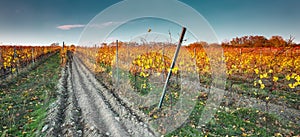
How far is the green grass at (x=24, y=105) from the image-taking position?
4910mm

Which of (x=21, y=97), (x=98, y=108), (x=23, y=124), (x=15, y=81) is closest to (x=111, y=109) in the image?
(x=98, y=108)

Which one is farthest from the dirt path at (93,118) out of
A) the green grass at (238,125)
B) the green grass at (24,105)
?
the green grass at (238,125)

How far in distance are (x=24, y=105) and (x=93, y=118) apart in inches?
106

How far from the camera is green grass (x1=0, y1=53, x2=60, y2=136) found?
16.1 feet

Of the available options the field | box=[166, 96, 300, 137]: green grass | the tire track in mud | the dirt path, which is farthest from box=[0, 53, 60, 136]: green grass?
box=[166, 96, 300, 137]: green grass

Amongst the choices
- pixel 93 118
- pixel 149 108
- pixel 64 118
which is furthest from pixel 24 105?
pixel 149 108

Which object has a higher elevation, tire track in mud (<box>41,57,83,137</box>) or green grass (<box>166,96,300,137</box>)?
green grass (<box>166,96,300,137</box>)

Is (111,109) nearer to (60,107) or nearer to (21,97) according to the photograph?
(60,107)

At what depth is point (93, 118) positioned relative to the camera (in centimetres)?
540

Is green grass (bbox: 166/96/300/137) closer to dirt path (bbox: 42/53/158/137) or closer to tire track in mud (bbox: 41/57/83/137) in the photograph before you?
dirt path (bbox: 42/53/158/137)

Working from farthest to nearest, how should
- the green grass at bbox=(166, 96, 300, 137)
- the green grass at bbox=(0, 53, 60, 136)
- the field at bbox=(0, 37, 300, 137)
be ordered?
the green grass at bbox=(0, 53, 60, 136) < the field at bbox=(0, 37, 300, 137) < the green grass at bbox=(166, 96, 300, 137)

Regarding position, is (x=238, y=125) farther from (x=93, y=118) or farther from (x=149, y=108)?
(x=93, y=118)

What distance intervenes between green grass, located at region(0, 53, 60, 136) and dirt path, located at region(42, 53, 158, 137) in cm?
35

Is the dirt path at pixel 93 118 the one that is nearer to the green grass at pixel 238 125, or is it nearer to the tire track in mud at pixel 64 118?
the tire track in mud at pixel 64 118
